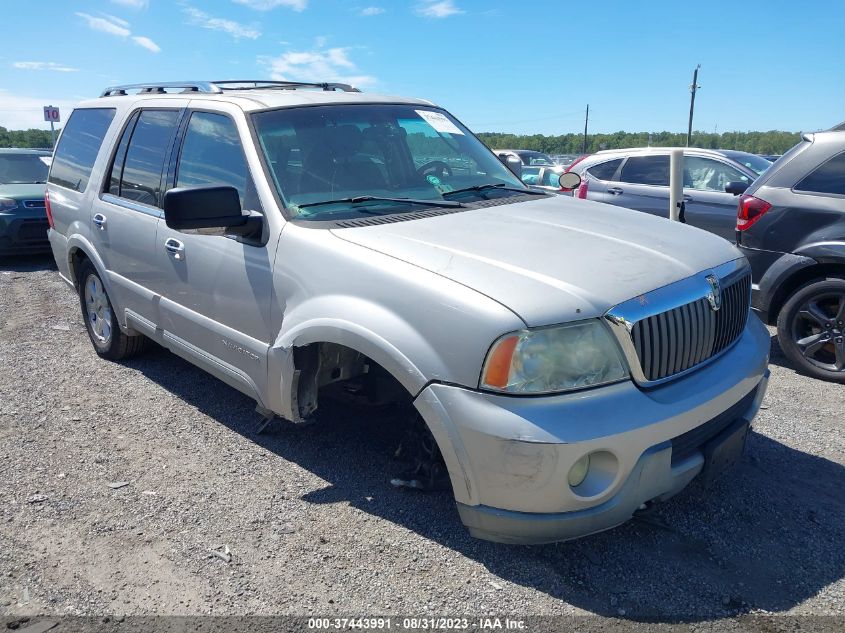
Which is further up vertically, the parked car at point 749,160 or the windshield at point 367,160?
the windshield at point 367,160

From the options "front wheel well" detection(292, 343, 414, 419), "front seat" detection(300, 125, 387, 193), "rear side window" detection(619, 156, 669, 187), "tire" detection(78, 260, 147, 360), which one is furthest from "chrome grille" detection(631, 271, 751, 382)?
"rear side window" detection(619, 156, 669, 187)

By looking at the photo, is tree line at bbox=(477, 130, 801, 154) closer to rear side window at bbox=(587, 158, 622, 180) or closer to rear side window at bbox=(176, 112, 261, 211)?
rear side window at bbox=(587, 158, 622, 180)

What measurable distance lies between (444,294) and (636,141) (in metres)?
63.2

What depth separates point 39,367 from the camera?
550 cm

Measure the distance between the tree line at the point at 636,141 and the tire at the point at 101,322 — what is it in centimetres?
4678

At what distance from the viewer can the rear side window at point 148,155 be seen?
435 centimetres

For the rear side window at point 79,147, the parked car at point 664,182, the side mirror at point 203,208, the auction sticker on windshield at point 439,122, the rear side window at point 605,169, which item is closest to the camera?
the side mirror at point 203,208

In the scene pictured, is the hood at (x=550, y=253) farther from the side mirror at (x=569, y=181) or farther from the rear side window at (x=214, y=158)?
the side mirror at (x=569, y=181)

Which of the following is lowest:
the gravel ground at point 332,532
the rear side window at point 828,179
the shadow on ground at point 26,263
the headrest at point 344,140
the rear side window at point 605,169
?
the shadow on ground at point 26,263

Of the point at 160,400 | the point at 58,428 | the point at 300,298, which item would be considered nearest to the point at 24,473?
the point at 58,428

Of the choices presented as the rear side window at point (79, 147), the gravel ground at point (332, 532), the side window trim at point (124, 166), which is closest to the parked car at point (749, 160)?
the gravel ground at point (332, 532)

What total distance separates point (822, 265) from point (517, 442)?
11.9 ft

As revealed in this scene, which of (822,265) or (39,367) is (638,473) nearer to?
(822,265)

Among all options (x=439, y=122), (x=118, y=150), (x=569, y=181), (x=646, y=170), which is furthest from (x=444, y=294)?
(x=646, y=170)
